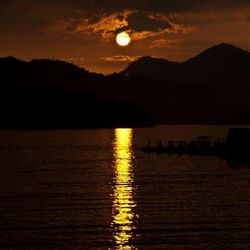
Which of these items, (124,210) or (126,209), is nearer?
(124,210)

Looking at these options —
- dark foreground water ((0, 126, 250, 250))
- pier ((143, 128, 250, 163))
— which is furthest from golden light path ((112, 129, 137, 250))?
pier ((143, 128, 250, 163))

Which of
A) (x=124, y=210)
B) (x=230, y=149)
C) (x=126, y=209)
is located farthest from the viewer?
(x=230, y=149)

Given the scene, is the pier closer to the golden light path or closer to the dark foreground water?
the dark foreground water

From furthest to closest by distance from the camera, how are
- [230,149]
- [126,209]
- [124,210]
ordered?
[230,149] → [126,209] → [124,210]

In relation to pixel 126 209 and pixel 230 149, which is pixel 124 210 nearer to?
pixel 126 209

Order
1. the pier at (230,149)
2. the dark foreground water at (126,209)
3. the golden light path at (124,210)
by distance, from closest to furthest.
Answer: the dark foreground water at (126,209), the golden light path at (124,210), the pier at (230,149)

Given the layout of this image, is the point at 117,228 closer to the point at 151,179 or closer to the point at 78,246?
the point at 78,246

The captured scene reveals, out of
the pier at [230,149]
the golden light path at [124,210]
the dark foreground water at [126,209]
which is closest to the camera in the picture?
the dark foreground water at [126,209]

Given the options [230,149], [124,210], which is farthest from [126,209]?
[230,149]

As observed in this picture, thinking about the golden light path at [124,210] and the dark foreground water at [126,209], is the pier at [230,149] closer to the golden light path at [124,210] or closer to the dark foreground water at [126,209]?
the dark foreground water at [126,209]

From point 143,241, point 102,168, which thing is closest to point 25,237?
point 143,241

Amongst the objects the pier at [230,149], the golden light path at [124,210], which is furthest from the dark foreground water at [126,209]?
the pier at [230,149]

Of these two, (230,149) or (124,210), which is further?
(230,149)

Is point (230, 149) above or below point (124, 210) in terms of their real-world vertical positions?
above
